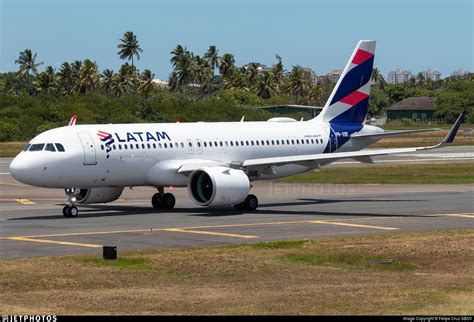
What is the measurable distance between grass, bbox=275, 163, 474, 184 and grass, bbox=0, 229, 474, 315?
30.7 m

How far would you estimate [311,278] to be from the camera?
2662cm

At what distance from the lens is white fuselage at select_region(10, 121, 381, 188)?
4303 cm

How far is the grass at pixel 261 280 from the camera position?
2252cm

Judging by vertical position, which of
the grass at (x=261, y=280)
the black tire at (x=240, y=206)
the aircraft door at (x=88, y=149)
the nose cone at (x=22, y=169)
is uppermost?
the aircraft door at (x=88, y=149)

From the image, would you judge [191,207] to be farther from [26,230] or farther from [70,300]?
[70,300]

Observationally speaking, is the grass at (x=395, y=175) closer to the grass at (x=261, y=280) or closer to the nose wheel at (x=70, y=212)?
the nose wheel at (x=70, y=212)

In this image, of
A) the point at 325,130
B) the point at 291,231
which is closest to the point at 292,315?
the point at 291,231

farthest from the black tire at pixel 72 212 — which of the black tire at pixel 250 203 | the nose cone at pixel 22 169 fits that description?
the black tire at pixel 250 203

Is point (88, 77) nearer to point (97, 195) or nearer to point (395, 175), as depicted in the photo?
point (395, 175)

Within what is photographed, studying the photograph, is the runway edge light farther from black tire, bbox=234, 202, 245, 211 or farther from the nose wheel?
black tire, bbox=234, 202, 245, 211

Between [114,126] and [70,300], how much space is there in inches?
906


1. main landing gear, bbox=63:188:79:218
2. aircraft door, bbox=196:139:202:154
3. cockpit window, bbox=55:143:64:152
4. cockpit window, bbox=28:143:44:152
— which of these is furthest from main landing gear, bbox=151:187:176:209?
cockpit window, bbox=28:143:44:152

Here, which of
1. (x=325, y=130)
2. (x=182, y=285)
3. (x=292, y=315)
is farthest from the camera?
(x=325, y=130)

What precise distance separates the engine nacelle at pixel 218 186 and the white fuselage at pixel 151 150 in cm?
126
